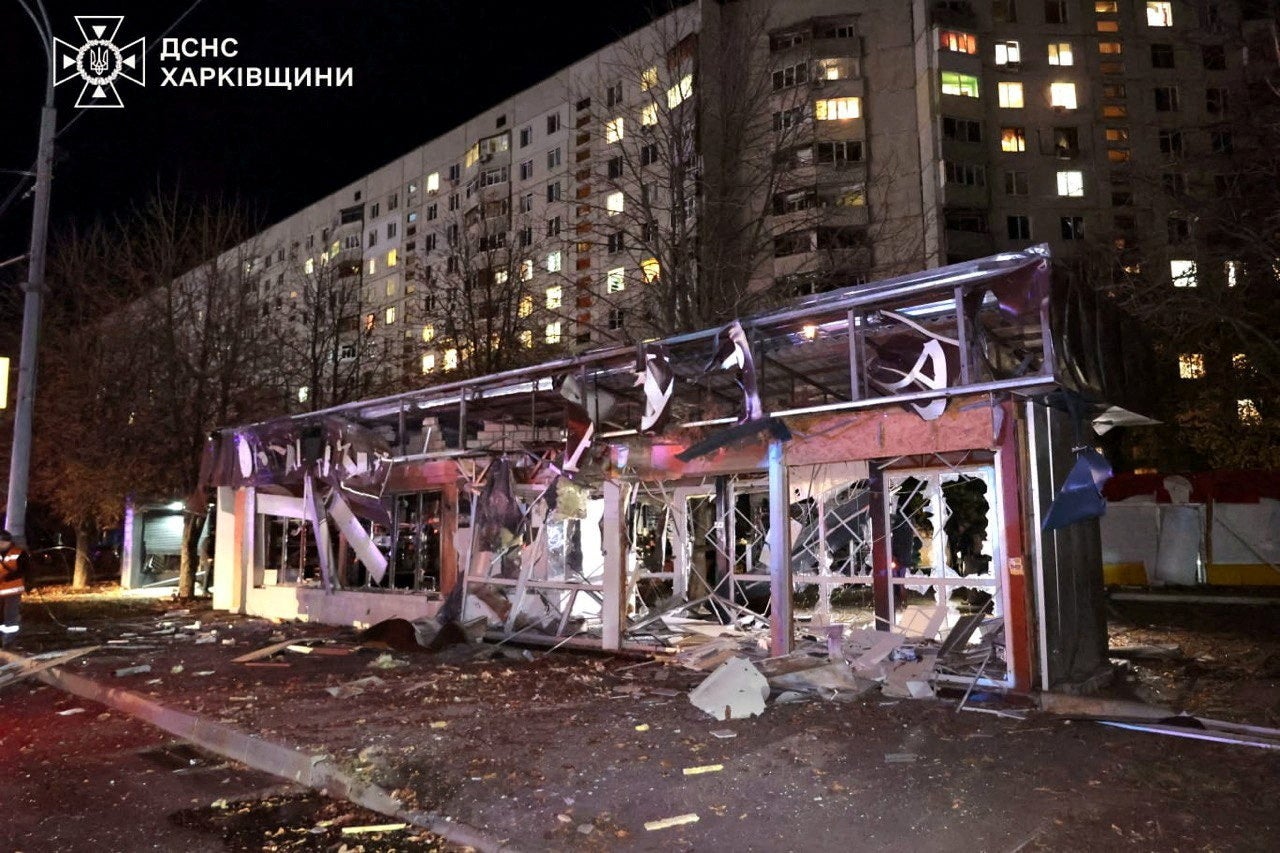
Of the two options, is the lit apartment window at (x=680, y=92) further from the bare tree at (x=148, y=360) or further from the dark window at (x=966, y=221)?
the dark window at (x=966, y=221)

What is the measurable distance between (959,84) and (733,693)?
43.6 meters

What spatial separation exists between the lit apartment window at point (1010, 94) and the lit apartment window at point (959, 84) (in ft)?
10.5

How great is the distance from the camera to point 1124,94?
154 feet

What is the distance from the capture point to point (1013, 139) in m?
46.2

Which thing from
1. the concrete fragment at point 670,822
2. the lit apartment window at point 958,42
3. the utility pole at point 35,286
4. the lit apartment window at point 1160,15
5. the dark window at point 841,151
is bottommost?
the concrete fragment at point 670,822

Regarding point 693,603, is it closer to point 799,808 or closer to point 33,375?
point 799,808

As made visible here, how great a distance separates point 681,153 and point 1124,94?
136 ft

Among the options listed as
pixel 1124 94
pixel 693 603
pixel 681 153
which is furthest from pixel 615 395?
pixel 1124 94

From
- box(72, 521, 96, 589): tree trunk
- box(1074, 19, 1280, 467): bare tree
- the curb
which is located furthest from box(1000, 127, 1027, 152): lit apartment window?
the curb

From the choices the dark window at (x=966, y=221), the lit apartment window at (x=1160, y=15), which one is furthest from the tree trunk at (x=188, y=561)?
the lit apartment window at (x=1160, y=15)

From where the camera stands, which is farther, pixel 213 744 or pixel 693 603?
pixel 693 603

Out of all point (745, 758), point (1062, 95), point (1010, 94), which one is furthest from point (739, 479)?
point (1062, 95)

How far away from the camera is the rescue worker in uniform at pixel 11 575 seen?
12.1 m

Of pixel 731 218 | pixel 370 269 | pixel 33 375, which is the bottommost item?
pixel 33 375
